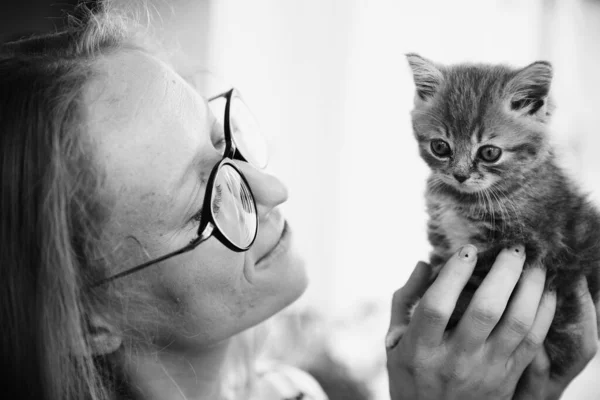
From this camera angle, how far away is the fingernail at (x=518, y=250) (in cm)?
99

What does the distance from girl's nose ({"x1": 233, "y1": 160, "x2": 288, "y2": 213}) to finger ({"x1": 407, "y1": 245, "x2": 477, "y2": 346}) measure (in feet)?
1.15

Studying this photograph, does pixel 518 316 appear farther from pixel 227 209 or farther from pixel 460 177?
pixel 227 209

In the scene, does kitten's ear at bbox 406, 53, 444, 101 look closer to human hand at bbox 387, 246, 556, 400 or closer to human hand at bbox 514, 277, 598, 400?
human hand at bbox 387, 246, 556, 400

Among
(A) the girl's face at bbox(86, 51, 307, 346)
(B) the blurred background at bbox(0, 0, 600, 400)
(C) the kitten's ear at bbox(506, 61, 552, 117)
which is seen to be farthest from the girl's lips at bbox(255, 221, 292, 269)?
(B) the blurred background at bbox(0, 0, 600, 400)

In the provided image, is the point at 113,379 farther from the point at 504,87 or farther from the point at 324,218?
Result: the point at 324,218

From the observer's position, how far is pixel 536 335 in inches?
37.9

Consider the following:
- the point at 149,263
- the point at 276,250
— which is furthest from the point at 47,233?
the point at 276,250

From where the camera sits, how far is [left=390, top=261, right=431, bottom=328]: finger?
3.74 feet

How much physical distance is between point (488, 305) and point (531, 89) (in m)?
0.42

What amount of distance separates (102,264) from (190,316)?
0.62 ft

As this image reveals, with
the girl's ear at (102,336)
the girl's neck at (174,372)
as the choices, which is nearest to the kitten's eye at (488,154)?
the girl's neck at (174,372)

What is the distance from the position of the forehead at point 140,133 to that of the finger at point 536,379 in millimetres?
789

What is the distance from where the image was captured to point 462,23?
6.81ft

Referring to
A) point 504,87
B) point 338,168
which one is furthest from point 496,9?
point 504,87
